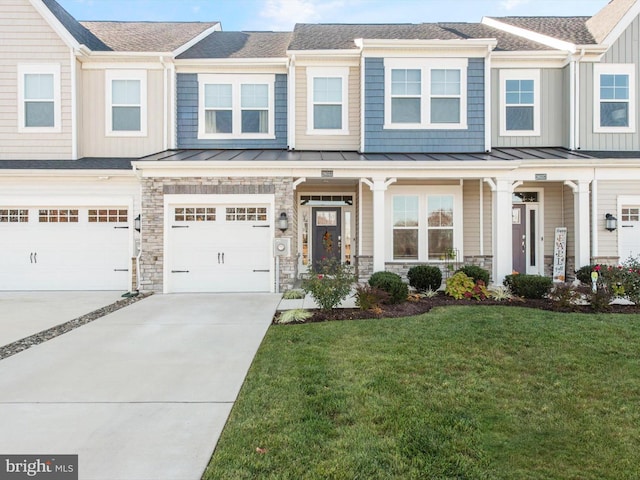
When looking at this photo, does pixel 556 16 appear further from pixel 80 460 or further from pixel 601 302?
pixel 80 460

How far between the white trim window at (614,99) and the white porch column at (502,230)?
13.8 feet

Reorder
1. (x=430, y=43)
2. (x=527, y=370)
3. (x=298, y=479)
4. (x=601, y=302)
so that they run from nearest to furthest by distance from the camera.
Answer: (x=298, y=479), (x=527, y=370), (x=601, y=302), (x=430, y=43)

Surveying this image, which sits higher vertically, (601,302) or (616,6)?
(616,6)

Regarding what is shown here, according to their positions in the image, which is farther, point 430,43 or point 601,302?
point 430,43

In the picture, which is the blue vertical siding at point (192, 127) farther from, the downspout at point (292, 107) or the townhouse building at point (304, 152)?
the downspout at point (292, 107)

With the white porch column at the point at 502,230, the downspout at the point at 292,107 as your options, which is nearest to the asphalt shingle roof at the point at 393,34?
the downspout at the point at 292,107

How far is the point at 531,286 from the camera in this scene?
902 cm

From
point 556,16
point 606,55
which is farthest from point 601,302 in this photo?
point 556,16

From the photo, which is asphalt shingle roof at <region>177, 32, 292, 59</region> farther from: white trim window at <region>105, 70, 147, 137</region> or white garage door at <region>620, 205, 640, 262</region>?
white garage door at <region>620, 205, 640, 262</region>

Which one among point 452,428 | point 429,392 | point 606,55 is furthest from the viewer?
point 606,55

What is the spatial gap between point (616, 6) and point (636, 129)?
3.87 meters

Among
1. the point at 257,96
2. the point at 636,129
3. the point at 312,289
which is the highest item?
the point at 257,96

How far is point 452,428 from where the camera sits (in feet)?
11.1

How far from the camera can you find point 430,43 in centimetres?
1119
